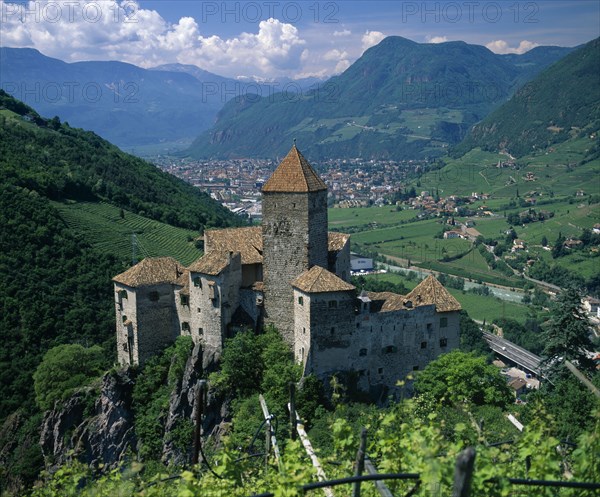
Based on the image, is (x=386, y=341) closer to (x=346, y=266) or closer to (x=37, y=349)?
(x=346, y=266)

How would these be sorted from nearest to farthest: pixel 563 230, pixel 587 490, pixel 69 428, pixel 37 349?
1. pixel 587 490
2. pixel 69 428
3. pixel 37 349
4. pixel 563 230

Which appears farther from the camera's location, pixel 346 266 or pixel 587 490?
pixel 346 266

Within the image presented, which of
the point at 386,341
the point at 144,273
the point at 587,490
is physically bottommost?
the point at 386,341

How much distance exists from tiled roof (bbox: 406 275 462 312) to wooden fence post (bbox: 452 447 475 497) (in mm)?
31497

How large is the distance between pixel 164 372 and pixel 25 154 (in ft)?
217

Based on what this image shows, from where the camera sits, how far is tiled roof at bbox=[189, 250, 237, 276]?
40.5 m

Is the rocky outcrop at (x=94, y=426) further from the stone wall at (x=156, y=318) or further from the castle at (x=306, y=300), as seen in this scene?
the castle at (x=306, y=300)

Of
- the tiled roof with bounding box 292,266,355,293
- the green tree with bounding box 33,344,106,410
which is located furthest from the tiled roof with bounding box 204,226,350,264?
the green tree with bounding box 33,344,106,410

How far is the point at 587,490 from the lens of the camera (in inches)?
456

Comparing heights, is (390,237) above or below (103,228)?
below

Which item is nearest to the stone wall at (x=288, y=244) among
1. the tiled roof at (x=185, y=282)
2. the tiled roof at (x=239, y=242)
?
the tiled roof at (x=239, y=242)

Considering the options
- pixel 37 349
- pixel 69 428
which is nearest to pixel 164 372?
pixel 69 428

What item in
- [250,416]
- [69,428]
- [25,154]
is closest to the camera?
[250,416]

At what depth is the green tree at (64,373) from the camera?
5009cm
